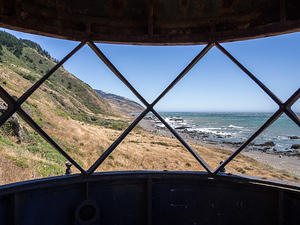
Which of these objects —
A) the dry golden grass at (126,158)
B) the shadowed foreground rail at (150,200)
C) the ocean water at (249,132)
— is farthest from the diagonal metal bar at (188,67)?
the ocean water at (249,132)

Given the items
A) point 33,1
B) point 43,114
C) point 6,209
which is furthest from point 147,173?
point 43,114

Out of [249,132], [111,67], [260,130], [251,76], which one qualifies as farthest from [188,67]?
[249,132]

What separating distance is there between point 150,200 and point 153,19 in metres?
4.24

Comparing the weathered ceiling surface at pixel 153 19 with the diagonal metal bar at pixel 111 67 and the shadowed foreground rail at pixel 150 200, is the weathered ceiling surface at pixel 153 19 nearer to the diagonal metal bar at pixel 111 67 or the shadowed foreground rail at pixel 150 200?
the diagonal metal bar at pixel 111 67

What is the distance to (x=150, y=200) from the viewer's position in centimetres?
423

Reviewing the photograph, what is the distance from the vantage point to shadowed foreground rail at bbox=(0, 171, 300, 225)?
11.6 feet

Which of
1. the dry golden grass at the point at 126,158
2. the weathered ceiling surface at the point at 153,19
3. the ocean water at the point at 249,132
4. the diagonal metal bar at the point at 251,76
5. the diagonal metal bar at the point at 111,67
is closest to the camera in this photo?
the diagonal metal bar at the point at 251,76

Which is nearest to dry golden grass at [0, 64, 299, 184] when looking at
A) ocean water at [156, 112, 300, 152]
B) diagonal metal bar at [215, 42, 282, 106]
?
diagonal metal bar at [215, 42, 282, 106]

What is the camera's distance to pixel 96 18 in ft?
13.8

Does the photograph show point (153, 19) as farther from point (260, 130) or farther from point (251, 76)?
point (260, 130)

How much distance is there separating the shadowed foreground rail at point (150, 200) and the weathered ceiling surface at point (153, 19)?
3113 millimetres

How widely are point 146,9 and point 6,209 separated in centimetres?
501

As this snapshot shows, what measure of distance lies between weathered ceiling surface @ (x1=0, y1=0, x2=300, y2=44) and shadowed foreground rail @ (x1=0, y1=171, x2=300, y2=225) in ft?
10.2

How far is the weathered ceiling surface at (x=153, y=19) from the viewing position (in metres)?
3.61
